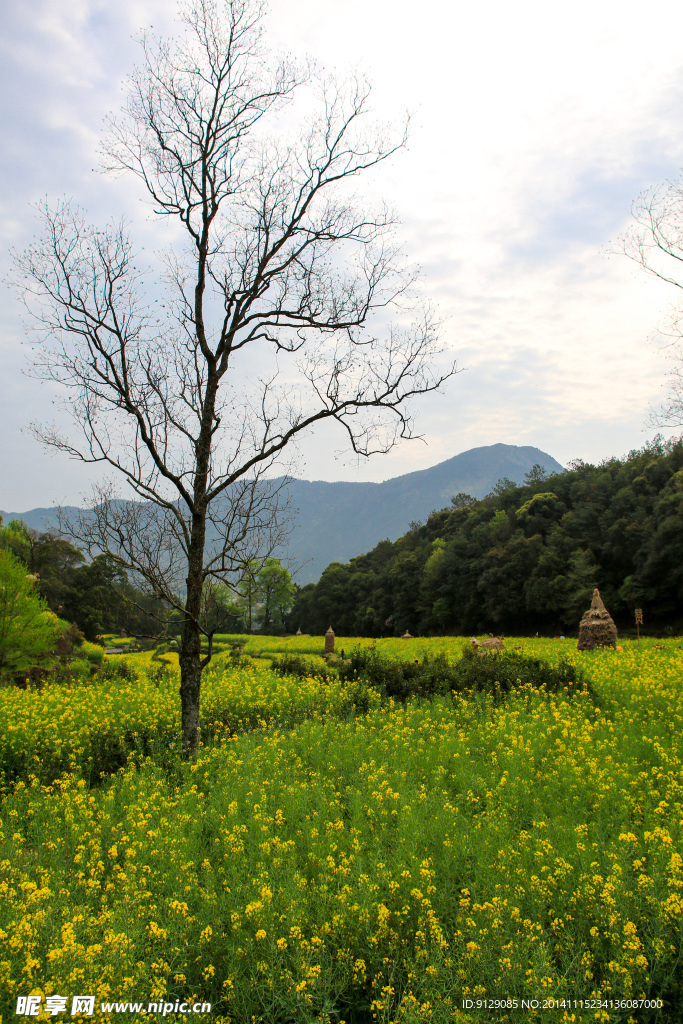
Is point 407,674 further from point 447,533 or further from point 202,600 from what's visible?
point 447,533

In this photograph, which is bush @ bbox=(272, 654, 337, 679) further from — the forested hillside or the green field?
the forested hillside

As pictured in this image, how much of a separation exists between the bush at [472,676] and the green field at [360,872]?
2.60 m

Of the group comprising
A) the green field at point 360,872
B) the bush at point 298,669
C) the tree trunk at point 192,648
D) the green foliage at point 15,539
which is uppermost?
the green foliage at point 15,539

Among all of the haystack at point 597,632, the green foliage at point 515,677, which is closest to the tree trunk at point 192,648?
the green foliage at point 515,677

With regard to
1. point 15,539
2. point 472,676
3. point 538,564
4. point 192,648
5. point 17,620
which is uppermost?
point 15,539

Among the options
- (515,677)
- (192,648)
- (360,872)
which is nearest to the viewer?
(360,872)

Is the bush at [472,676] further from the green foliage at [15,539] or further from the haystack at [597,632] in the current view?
the green foliage at [15,539]

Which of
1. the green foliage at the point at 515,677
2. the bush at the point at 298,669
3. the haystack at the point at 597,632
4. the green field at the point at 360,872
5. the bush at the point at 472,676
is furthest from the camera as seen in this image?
the haystack at the point at 597,632

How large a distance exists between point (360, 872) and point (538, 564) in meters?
37.5

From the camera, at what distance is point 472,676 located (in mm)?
12180

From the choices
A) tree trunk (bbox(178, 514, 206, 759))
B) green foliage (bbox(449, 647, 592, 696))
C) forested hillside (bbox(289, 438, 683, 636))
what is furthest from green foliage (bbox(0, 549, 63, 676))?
forested hillside (bbox(289, 438, 683, 636))

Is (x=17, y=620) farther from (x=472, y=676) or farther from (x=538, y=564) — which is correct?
(x=538, y=564)

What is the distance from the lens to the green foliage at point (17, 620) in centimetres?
1481

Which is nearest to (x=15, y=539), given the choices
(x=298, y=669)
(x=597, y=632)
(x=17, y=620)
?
(x=17, y=620)
